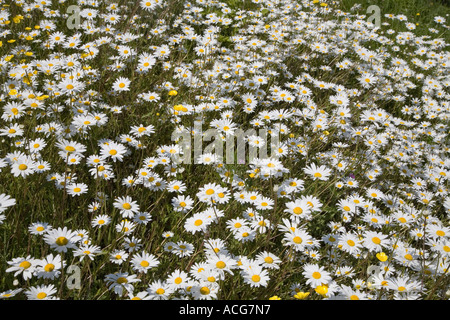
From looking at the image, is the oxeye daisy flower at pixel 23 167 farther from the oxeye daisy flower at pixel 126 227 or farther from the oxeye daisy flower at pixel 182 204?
the oxeye daisy flower at pixel 182 204

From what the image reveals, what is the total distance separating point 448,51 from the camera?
621 cm

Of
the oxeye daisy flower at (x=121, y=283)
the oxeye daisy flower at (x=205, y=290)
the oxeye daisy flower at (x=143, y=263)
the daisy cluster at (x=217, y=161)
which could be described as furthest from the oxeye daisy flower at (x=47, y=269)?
the oxeye daisy flower at (x=205, y=290)

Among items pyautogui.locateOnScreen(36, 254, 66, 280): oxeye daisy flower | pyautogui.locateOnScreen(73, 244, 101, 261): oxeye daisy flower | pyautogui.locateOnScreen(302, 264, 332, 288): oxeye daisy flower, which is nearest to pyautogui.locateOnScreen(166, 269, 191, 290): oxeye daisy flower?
pyautogui.locateOnScreen(73, 244, 101, 261): oxeye daisy flower

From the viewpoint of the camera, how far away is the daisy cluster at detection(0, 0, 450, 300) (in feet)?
6.45

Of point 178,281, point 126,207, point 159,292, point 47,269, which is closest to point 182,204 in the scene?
point 126,207

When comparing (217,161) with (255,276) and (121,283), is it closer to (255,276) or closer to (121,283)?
(255,276)

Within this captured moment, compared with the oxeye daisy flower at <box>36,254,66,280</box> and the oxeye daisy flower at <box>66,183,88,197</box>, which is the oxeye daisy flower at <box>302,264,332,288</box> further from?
the oxeye daisy flower at <box>66,183,88,197</box>

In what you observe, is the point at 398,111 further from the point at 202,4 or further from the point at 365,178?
the point at 202,4

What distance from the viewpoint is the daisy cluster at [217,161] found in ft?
6.45

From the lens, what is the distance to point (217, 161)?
Answer: 2.91 m
